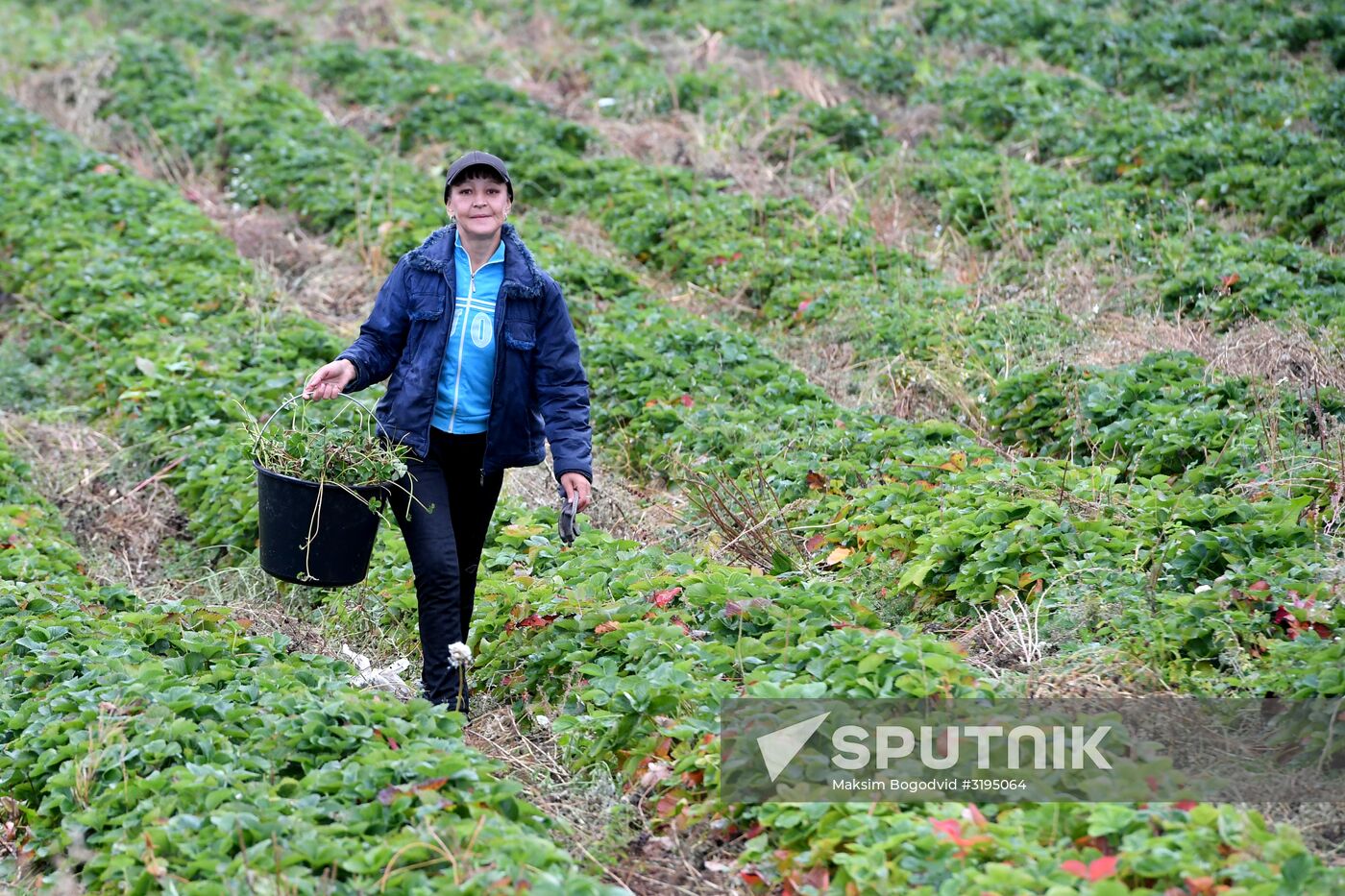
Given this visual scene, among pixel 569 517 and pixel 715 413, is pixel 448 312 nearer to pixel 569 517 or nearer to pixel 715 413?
pixel 569 517

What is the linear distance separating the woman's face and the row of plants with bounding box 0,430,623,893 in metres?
1.71

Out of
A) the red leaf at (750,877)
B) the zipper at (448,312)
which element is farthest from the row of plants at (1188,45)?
the red leaf at (750,877)

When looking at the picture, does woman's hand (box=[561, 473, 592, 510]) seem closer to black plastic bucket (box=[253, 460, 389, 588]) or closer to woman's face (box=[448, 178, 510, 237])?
black plastic bucket (box=[253, 460, 389, 588])

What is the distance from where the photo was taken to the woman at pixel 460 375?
4.91 m

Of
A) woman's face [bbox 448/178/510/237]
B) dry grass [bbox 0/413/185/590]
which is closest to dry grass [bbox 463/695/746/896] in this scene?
woman's face [bbox 448/178/510/237]

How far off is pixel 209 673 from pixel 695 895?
1940 mm

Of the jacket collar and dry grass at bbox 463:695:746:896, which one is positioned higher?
the jacket collar

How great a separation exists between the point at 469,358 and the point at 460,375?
73mm

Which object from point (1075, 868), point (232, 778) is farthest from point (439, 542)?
point (1075, 868)

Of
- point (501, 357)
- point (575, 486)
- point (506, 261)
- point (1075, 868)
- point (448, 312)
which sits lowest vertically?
point (575, 486)

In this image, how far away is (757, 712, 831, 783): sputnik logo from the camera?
4105 mm

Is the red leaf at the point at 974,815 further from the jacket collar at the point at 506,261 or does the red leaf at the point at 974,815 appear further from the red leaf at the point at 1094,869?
the jacket collar at the point at 506,261

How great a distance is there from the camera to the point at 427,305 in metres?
4.95

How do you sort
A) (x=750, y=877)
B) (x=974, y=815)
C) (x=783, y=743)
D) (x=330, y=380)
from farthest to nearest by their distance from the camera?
(x=330, y=380), (x=783, y=743), (x=750, y=877), (x=974, y=815)
